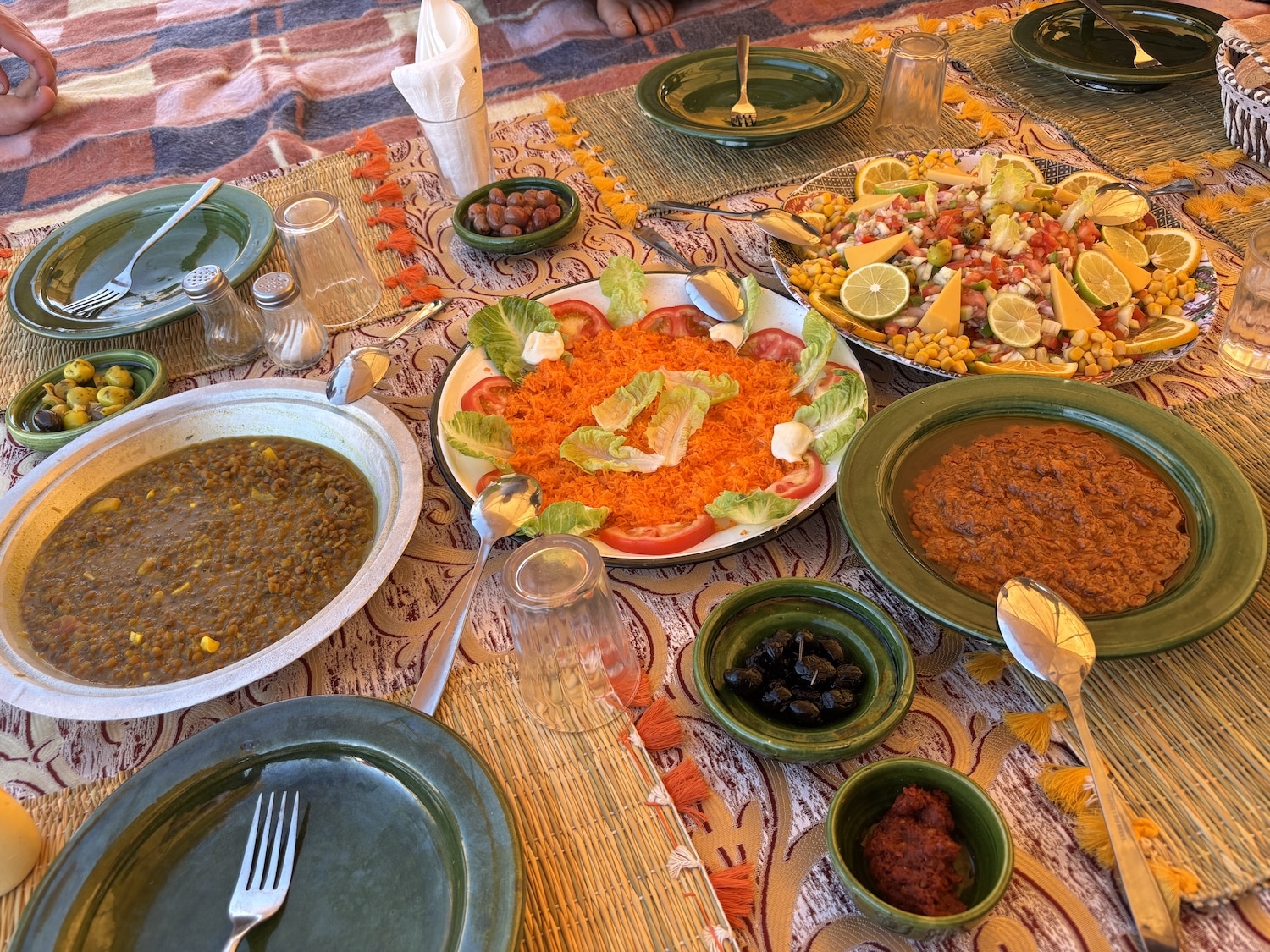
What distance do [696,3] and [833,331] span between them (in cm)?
288

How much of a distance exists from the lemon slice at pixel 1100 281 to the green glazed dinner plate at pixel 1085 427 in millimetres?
418

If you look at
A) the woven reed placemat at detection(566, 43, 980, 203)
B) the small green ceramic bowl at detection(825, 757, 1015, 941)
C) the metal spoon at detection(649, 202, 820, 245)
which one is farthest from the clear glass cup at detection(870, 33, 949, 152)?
the small green ceramic bowl at detection(825, 757, 1015, 941)

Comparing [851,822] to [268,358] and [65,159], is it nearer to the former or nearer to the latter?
[268,358]

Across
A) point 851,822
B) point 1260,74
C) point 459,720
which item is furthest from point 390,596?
point 1260,74

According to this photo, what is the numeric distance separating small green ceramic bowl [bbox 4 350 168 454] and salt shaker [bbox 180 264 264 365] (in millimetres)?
145

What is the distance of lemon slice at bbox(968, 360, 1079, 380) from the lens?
1775 mm

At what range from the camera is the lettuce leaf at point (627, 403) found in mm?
1774

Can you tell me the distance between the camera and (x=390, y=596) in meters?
1.59

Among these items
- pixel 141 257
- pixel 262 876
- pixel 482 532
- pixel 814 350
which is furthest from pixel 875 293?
pixel 141 257

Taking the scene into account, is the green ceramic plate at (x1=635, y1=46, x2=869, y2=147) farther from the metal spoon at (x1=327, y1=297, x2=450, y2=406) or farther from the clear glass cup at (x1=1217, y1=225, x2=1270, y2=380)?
the metal spoon at (x1=327, y1=297, x2=450, y2=406)

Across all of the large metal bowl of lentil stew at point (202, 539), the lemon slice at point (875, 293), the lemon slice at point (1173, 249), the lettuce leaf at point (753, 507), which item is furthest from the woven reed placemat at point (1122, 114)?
the large metal bowl of lentil stew at point (202, 539)

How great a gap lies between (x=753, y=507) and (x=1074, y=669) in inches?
22.1

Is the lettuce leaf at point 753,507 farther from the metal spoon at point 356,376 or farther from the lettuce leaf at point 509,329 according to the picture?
the metal spoon at point 356,376

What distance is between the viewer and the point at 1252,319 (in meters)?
1.83
